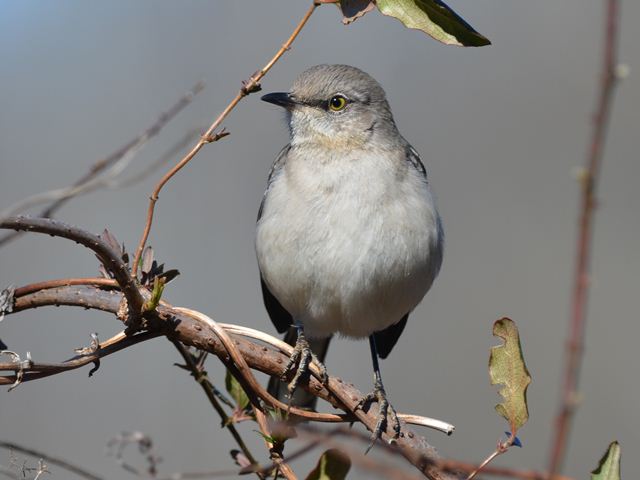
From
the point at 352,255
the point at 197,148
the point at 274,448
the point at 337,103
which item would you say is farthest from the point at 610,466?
the point at 337,103

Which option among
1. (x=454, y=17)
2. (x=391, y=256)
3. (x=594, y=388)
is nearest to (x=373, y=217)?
(x=391, y=256)

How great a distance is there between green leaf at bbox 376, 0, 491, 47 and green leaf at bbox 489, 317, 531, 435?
0.81 meters

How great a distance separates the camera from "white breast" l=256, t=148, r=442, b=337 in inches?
152

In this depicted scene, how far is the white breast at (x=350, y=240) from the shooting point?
Answer: 3.87 m

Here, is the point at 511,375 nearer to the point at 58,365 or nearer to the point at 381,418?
the point at 381,418

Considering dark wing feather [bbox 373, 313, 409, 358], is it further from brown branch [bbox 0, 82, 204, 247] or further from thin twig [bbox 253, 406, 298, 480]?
brown branch [bbox 0, 82, 204, 247]

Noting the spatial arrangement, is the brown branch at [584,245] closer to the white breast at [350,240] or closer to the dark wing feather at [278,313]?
the white breast at [350,240]

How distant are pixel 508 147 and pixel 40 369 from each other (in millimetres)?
6042

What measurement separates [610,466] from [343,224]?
2056 mm

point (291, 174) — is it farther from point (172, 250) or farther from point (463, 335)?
point (463, 335)

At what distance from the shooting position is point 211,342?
238cm

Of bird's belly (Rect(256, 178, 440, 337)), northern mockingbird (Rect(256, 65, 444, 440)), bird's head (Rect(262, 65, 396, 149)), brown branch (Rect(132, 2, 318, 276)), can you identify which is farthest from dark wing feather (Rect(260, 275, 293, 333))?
brown branch (Rect(132, 2, 318, 276))

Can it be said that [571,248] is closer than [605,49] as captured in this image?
No

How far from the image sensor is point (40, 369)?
A: 2170 millimetres
